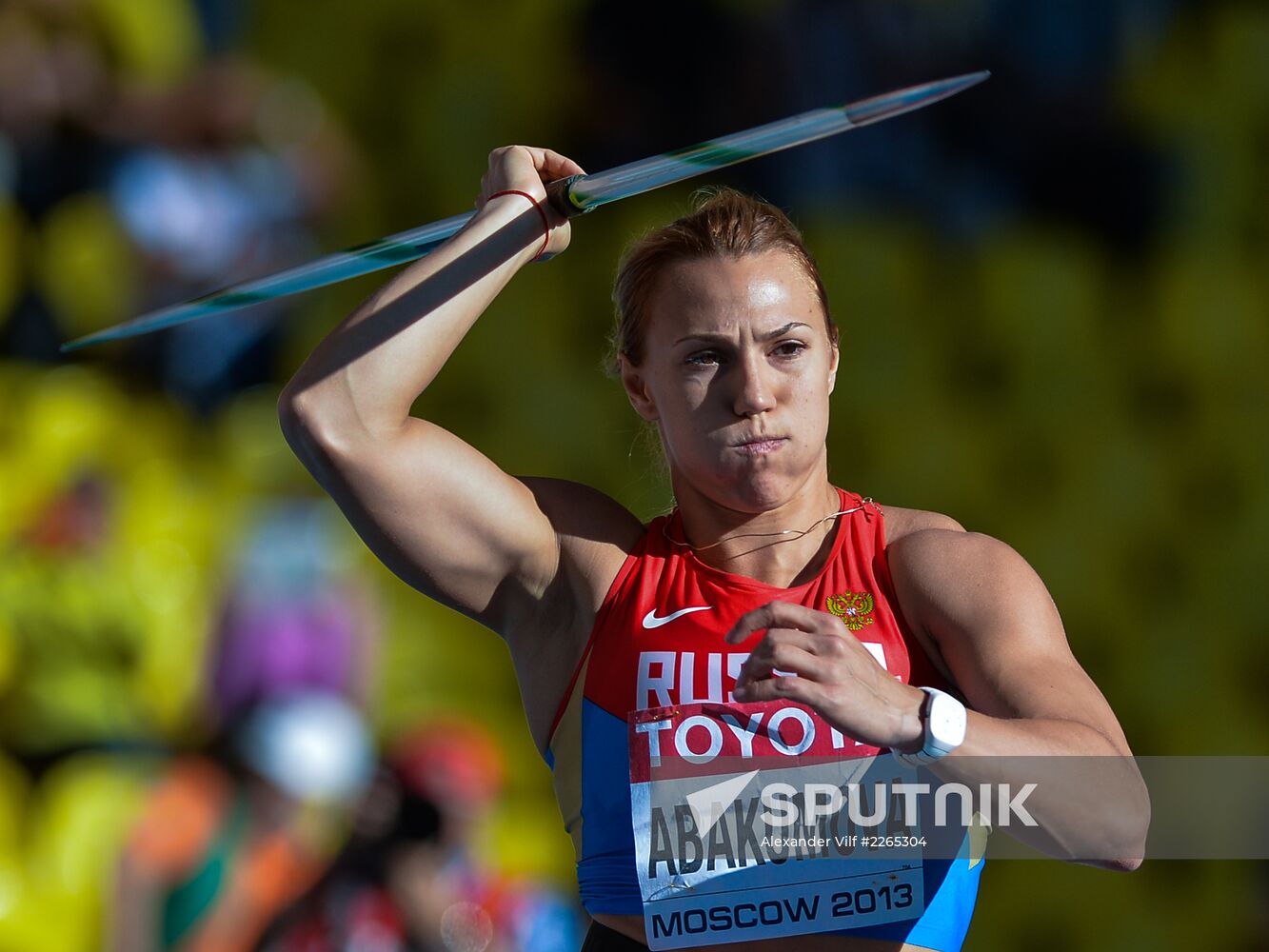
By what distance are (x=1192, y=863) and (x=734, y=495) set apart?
1.44 metres

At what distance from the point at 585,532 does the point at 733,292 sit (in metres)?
0.18

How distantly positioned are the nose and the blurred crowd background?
1040 millimetres

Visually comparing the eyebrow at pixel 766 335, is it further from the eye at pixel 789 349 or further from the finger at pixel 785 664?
the finger at pixel 785 664

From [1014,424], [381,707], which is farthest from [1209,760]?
[381,707]

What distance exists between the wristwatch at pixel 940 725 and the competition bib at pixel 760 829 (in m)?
0.14

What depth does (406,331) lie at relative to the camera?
98 cm

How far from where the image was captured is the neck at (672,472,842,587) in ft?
3.34

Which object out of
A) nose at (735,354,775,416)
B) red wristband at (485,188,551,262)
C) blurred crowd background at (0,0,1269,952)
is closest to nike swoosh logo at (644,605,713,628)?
nose at (735,354,775,416)

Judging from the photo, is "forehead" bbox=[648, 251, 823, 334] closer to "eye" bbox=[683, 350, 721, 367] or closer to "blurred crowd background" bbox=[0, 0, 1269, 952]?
"eye" bbox=[683, 350, 721, 367]

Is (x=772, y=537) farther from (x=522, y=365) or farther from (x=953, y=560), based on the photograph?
(x=522, y=365)

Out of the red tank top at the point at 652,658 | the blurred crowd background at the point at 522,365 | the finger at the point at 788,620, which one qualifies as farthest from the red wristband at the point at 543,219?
the blurred crowd background at the point at 522,365

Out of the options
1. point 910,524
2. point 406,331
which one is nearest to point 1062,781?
point 910,524

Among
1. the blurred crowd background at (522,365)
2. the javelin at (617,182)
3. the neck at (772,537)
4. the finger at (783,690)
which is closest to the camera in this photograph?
the finger at (783,690)

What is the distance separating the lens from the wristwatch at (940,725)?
31.2 inches
